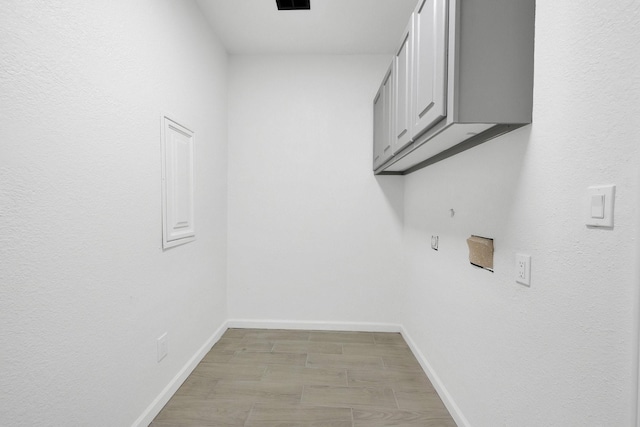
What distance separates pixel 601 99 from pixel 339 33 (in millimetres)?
2373

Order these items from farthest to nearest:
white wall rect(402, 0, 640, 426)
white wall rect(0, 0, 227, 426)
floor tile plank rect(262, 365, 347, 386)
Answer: floor tile plank rect(262, 365, 347, 386), white wall rect(0, 0, 227, 426), white wall rect(402, 0, 640, 426)

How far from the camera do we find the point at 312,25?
271 cm

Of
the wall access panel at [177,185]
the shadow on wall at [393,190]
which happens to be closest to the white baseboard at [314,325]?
the shadow on wall at [393,190]

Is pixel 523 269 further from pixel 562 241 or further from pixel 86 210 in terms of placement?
pixel 86 210

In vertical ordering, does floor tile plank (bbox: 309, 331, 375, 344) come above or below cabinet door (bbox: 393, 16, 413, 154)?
below

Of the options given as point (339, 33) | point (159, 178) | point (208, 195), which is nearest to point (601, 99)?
point (159, 178)

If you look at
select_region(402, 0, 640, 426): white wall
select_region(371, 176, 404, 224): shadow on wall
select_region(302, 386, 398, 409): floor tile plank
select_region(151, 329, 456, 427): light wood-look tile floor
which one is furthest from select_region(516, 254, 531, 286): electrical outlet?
select_region(371, 176, 404, 224): shadow on wall

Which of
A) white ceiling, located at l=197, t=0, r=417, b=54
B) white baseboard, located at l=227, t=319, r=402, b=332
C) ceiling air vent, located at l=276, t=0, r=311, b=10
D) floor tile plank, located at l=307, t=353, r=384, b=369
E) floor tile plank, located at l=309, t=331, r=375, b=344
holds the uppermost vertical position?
white ceiling, located at l=197, t=0, r=417, b=54

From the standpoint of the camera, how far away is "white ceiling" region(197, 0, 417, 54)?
96.8 inches

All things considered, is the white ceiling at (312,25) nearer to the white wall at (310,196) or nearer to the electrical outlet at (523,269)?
the white wall at (310,196)

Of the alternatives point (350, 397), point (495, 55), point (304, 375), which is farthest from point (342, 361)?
point (495, 55)

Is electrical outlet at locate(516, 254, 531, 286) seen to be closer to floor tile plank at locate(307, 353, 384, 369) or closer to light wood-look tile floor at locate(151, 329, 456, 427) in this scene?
light wood-look tile floor at locate(151, 329, 456, 427)

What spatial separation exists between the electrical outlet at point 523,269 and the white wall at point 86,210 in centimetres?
175

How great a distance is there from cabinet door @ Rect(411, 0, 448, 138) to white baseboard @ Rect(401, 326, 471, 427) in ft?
5.17
